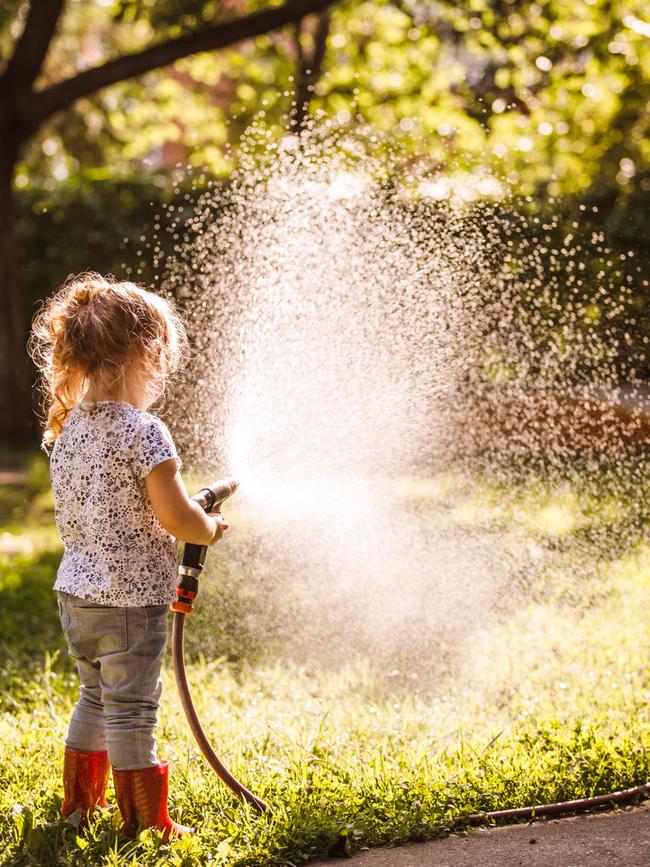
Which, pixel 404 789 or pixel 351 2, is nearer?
pixel 404 789

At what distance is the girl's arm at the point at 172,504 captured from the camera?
2457mm

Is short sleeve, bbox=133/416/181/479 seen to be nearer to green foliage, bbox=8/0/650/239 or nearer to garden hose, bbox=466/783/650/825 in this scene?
garden hose, bbox=466/783/650/825

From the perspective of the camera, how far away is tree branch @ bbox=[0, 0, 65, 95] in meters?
7.96

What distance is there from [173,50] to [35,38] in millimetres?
1118

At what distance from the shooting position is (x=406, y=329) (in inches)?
193

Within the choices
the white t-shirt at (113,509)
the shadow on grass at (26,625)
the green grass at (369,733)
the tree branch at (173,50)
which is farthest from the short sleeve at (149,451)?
the tree branch at (173,50)

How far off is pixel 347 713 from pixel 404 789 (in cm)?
68

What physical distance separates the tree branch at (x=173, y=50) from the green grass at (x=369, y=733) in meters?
4.56

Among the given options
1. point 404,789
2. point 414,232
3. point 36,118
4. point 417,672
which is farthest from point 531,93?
point 404,789

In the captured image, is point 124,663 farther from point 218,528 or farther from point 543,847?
point 543,847

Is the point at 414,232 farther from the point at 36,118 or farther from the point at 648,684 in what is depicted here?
the point at 36,118

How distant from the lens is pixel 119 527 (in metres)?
2.50

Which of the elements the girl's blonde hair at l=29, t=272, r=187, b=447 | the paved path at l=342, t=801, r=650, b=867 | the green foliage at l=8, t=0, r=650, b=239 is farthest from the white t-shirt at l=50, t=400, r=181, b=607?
the green foliage at l=8, t=0, r=650, b=239

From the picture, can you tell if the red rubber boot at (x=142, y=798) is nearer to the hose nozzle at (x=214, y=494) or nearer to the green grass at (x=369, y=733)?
the green grass at (x=369, y=733)
